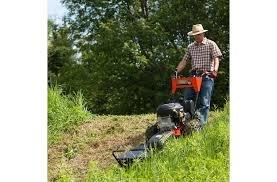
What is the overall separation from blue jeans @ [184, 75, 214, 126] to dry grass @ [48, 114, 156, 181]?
36 centimetres

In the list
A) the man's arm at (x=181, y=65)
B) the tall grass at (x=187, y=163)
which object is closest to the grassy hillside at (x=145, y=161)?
the tall grass at (x=187, y=163)

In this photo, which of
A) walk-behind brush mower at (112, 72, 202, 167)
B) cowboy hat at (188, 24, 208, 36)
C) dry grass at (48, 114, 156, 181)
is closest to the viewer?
walk-behind brush mower at (112, 72, 202, 167)

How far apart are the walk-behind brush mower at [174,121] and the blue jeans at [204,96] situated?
0.08ft

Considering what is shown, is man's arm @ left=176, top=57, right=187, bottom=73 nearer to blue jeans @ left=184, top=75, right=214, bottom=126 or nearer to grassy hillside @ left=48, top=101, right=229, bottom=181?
blue jeans @ left=184, top=75, right=214, bottom=126

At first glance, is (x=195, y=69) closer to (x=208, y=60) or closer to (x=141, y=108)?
(x=208, y=60)

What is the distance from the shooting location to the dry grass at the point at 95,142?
3.77 m

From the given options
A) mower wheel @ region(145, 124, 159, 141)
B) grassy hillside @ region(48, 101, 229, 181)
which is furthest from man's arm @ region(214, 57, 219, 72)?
mower wheel @ region(145, 124, 159, 141)

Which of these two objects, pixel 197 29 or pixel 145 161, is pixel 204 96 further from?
pixel 145 161

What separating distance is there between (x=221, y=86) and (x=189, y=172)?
803 mm

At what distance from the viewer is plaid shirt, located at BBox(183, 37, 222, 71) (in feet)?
12.9
